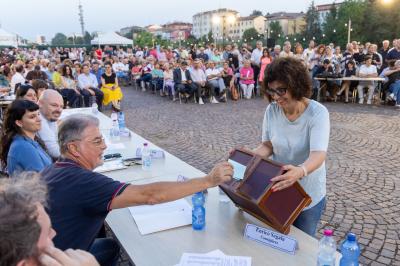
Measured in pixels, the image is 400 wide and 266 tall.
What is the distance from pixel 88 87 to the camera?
34.2ft

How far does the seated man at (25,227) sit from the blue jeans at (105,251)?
121 centimetres

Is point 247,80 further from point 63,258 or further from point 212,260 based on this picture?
point 63,258

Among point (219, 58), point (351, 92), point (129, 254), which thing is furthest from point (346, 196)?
point (219, 58)

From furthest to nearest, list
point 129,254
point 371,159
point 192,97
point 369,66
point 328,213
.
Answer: point 192,97, point 369,66, point 371,159, point 328,213, point 129,254

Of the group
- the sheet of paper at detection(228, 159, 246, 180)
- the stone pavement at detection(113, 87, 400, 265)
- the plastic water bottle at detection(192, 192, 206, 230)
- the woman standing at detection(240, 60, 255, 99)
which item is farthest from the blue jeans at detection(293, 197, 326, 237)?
the woman standing at detection(240, 60, 255, 99)

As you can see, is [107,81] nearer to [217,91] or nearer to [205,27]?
[217,91]

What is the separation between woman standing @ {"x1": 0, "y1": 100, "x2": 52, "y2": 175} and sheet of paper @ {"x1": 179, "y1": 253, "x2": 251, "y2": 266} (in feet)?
5.13

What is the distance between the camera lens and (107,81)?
1096cm

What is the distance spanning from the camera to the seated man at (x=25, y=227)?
3.28 ft

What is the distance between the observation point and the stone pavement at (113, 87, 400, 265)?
3592 millimetres

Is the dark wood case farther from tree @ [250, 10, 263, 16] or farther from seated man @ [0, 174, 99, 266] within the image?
tree @ [250, 10, 263, 16]

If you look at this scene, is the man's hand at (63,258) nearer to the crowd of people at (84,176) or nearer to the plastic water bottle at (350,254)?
the crowd of people at (84,176)

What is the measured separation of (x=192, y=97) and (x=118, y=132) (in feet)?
26.3

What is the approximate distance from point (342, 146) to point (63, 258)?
19.8 feet
